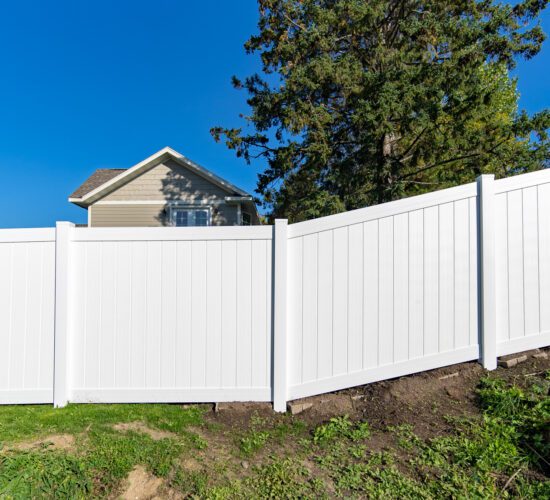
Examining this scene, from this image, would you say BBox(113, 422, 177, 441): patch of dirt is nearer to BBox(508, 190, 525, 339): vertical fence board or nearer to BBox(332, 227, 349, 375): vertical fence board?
BBox(332, 227, 349, 375): vertical fence board

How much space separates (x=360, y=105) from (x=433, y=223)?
545 cm

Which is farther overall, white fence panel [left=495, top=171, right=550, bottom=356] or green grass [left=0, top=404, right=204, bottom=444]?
white fence panel [left=495, top=171, right=550, bottom=356]

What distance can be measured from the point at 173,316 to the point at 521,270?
3.43 meters

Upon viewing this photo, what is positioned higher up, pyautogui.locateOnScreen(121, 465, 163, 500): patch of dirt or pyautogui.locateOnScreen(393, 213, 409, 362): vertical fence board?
pyautogui.locateOnScreen(393, 213, 409, 362): vertical fence board

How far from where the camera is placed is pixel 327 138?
27.8 ft

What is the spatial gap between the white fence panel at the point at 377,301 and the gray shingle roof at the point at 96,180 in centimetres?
1122

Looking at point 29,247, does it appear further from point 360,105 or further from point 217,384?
point 360,105

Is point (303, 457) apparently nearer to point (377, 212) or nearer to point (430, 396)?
point (430, 396)

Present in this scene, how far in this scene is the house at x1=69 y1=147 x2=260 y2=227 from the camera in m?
11.1

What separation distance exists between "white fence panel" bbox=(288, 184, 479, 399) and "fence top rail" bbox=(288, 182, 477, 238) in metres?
0.01

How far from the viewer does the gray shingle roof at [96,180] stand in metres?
12.6

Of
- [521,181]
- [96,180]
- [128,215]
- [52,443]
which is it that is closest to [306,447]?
[52,443]

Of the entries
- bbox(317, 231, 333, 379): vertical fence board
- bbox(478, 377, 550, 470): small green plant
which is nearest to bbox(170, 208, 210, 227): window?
bbox(317, 231, 333, 379): vertical fence board

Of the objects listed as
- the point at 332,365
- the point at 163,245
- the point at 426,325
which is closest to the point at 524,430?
the point at 426,325
